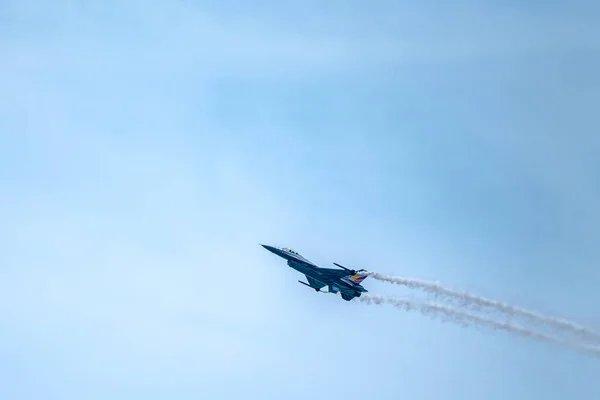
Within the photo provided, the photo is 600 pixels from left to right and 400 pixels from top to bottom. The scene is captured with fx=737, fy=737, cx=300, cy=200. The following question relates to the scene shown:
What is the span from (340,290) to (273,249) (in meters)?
14.1

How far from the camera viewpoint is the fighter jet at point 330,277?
127 meters

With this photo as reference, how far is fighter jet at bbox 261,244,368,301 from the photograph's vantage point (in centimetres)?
12700

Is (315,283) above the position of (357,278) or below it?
below

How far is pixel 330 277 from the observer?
12756 cm

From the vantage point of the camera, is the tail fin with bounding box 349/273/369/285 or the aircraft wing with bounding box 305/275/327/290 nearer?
the tail fin with bounding box 349/273/369/285

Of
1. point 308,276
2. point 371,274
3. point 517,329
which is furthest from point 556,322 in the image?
point 308,276

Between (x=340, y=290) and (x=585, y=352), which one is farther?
(x=340, y=290)

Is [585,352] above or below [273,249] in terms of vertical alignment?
below

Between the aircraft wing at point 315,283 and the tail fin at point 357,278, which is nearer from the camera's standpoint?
the tail fin at point 357,278

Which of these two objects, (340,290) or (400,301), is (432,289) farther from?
→ (340,290)

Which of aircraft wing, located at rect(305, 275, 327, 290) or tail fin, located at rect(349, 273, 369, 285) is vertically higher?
tail fin, located at rect(349, 273, 369, 285)

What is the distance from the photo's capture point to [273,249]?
132 m

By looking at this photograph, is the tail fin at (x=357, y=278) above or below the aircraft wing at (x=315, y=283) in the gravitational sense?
above

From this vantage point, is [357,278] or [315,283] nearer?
[357,278]
